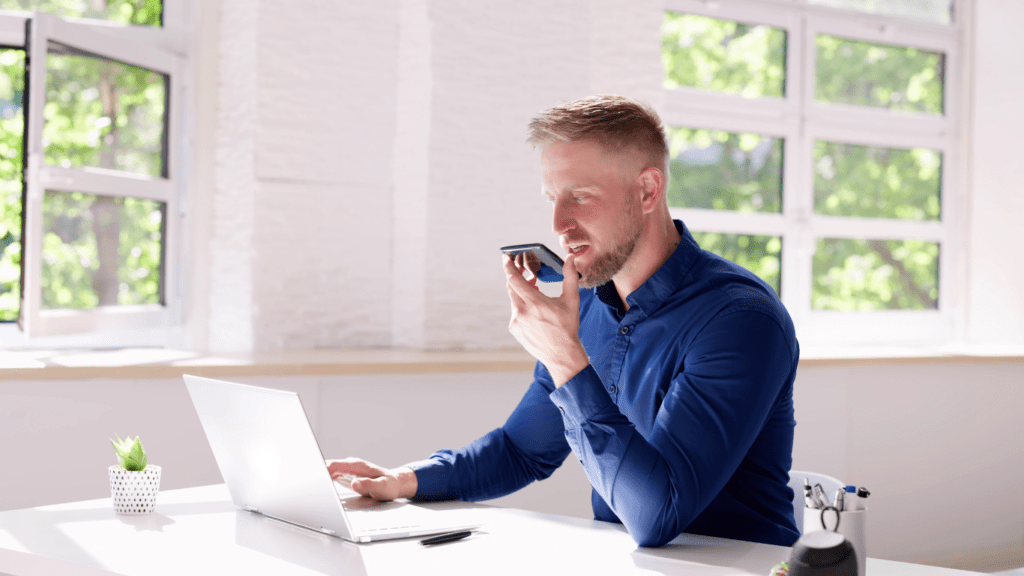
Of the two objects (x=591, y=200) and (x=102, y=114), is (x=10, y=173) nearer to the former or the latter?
(x=102, y=114)

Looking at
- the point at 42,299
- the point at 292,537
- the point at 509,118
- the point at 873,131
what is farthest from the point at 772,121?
the point at 292,537

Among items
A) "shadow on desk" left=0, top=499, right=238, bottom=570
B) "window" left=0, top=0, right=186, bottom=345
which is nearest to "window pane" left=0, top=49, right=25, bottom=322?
"window" left=0, top=0, right=186, bottom=345

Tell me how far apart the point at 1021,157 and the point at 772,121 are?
1.23 meters

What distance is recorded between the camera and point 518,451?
1.81 m

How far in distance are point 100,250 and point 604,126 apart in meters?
2.06

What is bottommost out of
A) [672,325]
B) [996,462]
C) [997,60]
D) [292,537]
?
[996,462]

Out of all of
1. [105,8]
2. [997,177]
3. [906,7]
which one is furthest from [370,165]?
[997,177]

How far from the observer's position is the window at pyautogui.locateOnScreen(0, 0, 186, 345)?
9.02 feet

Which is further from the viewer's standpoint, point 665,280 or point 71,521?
point 665,280

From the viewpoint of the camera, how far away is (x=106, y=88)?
2984 mm

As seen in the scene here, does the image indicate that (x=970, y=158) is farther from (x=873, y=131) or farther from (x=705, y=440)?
(x=705, y=440)

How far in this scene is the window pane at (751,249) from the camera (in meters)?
4.03

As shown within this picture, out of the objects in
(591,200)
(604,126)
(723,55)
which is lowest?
(591,200)

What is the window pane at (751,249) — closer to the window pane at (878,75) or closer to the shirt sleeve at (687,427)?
the window pane at (878,75)
